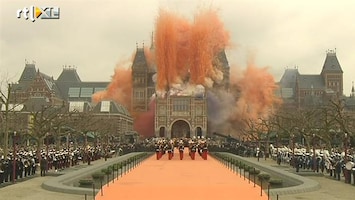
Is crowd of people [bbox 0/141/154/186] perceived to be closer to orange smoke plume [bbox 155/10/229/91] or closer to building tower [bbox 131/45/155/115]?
orange smoke plume [bbox 155/10/229/91]

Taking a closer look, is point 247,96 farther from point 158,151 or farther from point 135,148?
point 158,151

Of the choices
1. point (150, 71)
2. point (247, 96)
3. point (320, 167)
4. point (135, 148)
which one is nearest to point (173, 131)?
point (247, 96)

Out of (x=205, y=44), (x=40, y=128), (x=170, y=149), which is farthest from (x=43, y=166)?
(x=205, y=44)

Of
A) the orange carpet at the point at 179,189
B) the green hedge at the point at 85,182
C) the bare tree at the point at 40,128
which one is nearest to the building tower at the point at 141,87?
the bare tree at the point at 40,128

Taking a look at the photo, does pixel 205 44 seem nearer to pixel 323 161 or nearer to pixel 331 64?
pixel 331 64

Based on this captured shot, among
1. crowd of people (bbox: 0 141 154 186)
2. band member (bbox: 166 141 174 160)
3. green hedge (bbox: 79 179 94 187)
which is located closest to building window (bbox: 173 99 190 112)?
band member (bbox: 166 141 174 160)

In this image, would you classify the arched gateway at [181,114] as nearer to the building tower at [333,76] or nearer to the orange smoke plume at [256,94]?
the orange smoke plume at [256,94]

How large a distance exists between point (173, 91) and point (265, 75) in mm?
19933

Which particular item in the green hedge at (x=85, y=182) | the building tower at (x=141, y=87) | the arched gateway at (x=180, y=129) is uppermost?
the building tower at (x=141, y=87)

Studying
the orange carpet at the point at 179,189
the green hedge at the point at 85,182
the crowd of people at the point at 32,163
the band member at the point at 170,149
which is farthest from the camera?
Result: the band member at the point at 170,149

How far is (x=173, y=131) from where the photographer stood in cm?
11725

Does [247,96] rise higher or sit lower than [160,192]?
higher

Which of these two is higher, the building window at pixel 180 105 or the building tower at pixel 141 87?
the building tower at pixel 141 87

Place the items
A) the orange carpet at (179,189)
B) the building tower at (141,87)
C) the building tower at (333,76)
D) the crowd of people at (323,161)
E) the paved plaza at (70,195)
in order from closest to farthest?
the paved plaza at (70,195), the orange carpet at (179,189), the crowd of people at (323,161), the building tower at (141,87), the building tower at (333,76)
